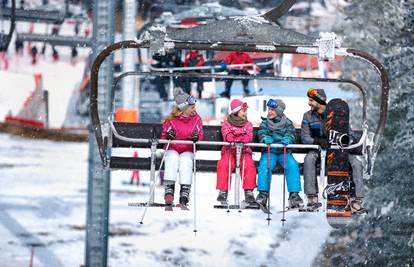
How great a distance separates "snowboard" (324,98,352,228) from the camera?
790 centimetres

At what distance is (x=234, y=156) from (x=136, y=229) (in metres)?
15.0

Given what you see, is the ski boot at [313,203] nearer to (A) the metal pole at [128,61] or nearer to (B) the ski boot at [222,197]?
(B) the ski boot at [222,197]

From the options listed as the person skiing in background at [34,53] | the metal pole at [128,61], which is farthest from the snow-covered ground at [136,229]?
the person skiing in background at [34,53]

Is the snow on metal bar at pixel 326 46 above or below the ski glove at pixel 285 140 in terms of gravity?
above

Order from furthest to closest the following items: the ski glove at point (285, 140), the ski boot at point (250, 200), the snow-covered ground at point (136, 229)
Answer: the snow-covered ground at point (136, 229) → the ski glove at point (285, 140) → the ski boot at point (250, 200)

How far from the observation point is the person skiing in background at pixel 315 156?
802 centimetres

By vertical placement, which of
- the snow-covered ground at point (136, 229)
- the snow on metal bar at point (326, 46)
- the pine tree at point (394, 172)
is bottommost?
the snow-covered ground at point (136, 229)

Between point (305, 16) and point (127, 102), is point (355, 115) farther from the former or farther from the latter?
point (305, 16)

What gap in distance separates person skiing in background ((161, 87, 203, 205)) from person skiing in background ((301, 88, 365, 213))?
0.88 metres

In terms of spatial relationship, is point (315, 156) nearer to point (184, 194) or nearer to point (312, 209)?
point (312, 209)

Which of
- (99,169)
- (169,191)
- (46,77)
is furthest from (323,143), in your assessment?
(46,77)

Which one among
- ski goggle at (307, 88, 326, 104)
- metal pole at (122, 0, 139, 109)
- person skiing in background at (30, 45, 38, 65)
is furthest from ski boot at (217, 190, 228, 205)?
person skiing in background at (30, 45, 38, 65)

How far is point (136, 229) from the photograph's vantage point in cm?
2288

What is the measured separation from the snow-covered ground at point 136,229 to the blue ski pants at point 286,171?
1245 cm
